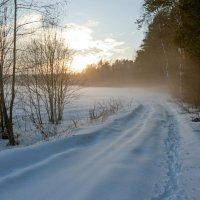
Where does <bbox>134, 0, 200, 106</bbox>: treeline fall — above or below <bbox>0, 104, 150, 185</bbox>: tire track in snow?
above

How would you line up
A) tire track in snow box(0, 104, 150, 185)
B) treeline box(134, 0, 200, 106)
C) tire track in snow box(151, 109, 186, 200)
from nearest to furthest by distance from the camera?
tire track in snow box(151, 109, 186, 200) → tire track in snow box(0, 104, 150, 185) → treeline box(134, 0, 200, 106)

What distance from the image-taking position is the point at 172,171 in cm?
719

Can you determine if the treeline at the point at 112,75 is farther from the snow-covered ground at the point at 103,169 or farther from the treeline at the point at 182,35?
the snow-covered ground at the point at 103,169

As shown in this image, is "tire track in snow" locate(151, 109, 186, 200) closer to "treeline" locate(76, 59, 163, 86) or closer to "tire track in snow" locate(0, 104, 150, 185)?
"tire track in snow" locate(0, 104, 150, 185)

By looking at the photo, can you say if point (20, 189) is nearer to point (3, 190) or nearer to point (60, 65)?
point (3, 190)

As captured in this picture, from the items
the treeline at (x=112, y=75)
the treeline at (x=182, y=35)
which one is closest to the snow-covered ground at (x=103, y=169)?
Result: the treeline at (x=182, y=35)

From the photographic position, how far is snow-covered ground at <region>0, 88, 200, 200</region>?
5.67m

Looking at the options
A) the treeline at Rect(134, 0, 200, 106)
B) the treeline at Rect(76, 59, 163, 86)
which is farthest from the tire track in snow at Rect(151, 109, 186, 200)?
the treeline at Rect(76, 59, 163, 86)

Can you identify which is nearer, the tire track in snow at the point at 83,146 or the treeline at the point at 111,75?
the tire track in snow at the point at 83,146

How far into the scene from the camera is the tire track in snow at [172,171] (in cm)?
561

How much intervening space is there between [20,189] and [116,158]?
2.86 meters

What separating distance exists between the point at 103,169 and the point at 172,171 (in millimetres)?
1424

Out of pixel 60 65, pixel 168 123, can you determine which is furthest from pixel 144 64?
pixel 168 123

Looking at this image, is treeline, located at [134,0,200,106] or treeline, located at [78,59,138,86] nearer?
treeline, located at [134,0,200,106]
